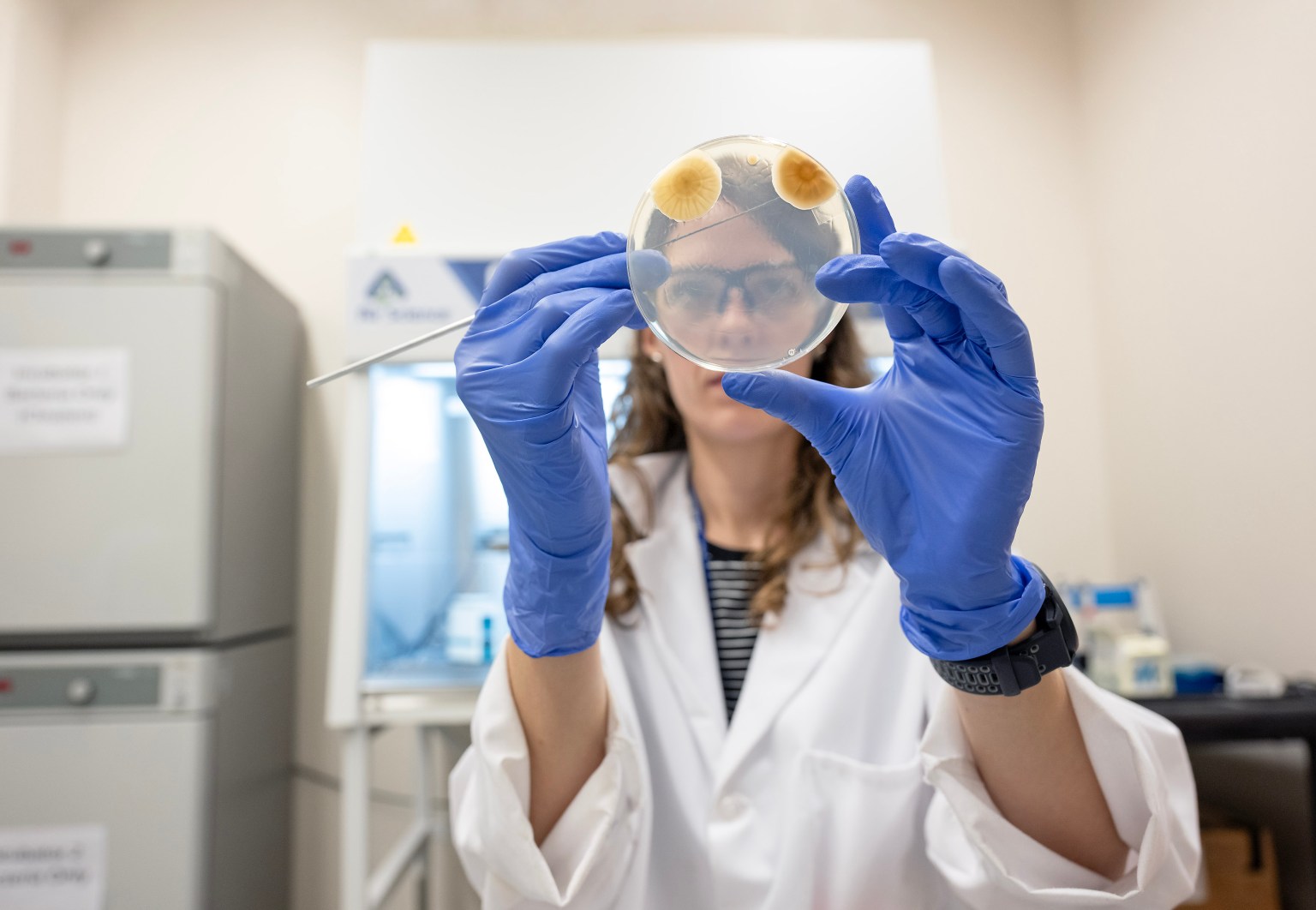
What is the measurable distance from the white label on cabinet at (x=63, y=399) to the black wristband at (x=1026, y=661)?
176 cm

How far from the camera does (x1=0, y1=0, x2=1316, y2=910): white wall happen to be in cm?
229

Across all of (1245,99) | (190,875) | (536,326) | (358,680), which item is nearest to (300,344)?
(358,680)

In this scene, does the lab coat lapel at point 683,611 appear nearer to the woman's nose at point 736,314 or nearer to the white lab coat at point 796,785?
the white lab coat at point 796,785

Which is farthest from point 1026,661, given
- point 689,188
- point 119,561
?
point 119,561

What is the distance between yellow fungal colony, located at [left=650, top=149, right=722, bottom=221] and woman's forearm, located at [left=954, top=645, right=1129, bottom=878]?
65 cm

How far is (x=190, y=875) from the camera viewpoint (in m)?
1.69

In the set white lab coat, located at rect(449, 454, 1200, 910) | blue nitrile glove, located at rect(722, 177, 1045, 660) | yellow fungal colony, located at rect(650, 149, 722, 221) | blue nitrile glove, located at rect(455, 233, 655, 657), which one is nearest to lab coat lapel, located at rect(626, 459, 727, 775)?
white lab coat, located at rect(449, 454, 1200, 910)

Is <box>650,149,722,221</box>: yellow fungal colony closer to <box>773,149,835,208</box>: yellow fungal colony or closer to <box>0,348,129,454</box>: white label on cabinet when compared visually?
<box>773,149,835,208</box>: yellow fungal colony

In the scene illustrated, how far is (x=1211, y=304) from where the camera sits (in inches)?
78.9

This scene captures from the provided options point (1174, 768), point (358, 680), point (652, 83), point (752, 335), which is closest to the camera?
point (752, 335)

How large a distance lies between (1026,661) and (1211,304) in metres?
1.60

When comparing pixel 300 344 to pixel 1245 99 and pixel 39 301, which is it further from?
pixel 1245 99

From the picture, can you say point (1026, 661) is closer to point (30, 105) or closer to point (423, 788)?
point (423, 788)

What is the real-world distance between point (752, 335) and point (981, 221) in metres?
2.08
